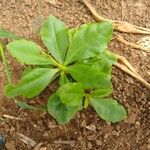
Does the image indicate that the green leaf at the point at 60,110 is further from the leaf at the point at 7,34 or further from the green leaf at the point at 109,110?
the leaf at the point at 7,34

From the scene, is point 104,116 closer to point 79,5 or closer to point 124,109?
point 124,109

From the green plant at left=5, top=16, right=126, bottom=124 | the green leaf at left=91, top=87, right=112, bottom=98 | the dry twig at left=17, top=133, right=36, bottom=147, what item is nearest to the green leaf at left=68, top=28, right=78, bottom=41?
the green plant at left=5, top=16, right=126, bottom=124

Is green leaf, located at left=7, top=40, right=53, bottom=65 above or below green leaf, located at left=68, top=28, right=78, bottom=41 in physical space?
below

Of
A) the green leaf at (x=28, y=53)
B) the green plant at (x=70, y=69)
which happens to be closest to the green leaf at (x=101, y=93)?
the green plant at (x=70, y=69)

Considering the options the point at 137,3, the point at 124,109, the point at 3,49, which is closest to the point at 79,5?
the point at 137,3

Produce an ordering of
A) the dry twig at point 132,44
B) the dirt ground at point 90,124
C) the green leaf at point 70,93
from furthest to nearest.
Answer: the dry twig at point 132,44 → the dirt ground at point 90,124 → the green leaf at point 70,93

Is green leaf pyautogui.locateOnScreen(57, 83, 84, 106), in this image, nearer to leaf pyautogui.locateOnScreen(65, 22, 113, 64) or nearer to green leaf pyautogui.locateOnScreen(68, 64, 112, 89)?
green leaf pyautogui.locateOnScreen(68, 64, 112, 89)

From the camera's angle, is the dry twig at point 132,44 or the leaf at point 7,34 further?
the dry twig at point 132,44
